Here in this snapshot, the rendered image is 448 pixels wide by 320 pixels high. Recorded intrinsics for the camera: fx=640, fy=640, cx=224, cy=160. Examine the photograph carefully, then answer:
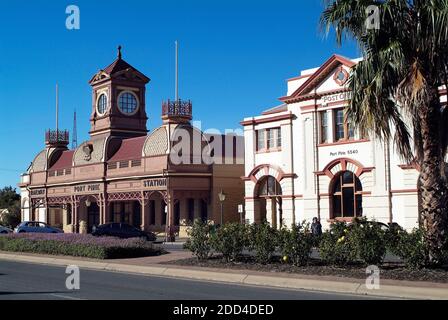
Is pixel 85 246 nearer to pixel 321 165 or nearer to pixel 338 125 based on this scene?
pixel 321 165

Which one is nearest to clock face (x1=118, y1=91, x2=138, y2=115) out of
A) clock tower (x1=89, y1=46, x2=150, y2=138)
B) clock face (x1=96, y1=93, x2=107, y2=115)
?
clock tower (x1=89, y1=46, x2=150, y2=138)

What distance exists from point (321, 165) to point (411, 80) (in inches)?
881

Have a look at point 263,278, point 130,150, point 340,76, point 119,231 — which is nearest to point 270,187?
point 340,76

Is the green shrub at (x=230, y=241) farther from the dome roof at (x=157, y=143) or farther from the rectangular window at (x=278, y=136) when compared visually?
the dome roof at (x=157, y=143)

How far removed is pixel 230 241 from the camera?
815 inches

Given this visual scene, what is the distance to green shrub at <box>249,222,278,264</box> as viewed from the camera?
1942cm

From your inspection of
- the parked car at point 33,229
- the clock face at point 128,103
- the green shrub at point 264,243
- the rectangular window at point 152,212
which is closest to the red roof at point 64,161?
the clock face at point 128,103

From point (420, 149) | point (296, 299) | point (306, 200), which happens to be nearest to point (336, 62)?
point (306, 200)

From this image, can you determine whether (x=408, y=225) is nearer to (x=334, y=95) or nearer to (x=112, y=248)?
(x=334, y=95)

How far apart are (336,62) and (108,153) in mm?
23901

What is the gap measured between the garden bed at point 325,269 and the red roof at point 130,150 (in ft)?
96.5

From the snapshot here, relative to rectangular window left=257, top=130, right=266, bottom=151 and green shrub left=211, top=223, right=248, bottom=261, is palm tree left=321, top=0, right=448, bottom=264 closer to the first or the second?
Result: green shrub left=211, top=223, right=248, bottom=261
